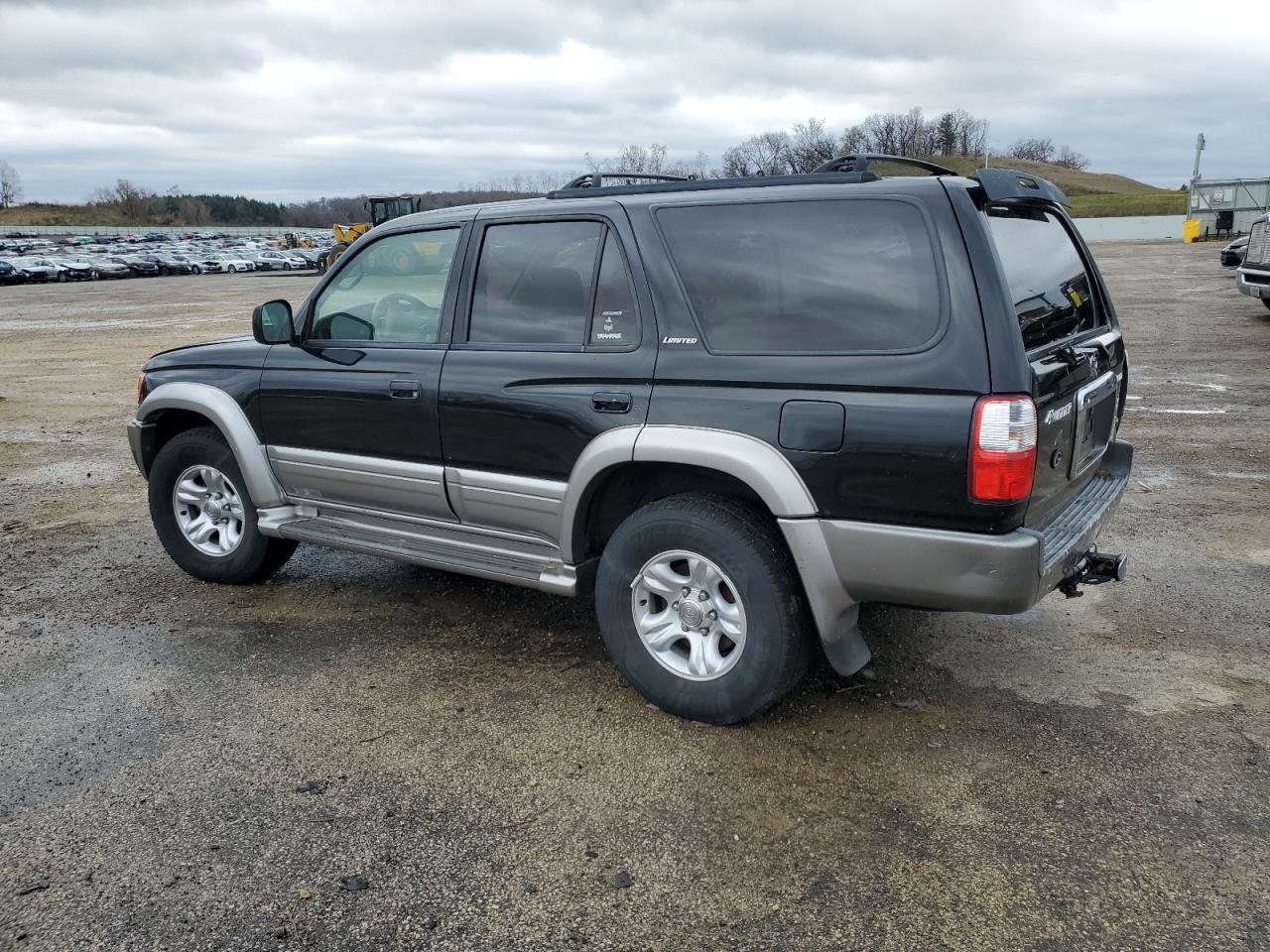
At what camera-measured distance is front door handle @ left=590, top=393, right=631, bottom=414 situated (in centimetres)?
381

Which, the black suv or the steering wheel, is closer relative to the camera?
the black suv

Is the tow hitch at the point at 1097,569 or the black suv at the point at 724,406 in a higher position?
the black suv at the point at 724,406

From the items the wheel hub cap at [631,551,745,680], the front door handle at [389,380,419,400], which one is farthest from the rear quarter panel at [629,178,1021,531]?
the front door handle at [389,380,419,400]

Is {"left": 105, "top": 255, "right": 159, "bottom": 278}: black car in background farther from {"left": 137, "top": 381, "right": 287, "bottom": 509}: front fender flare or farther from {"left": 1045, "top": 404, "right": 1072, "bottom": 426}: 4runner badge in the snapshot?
{"left": 1045, "top": 404, "right": 1072, "bottom": 426}: 4runner badge

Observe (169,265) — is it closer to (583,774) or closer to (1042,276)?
(583,774)

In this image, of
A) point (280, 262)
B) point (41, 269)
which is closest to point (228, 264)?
point (280, 262)

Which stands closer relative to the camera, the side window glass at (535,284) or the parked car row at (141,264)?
the side window glass at (535,284)

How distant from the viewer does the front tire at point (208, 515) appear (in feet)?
17.2

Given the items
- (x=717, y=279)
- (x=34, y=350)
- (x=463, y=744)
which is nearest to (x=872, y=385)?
(x=717, y=279)

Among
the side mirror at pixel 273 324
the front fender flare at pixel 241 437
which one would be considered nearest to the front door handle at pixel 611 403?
the side mirror at pixel 273 324

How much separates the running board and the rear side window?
1.92m

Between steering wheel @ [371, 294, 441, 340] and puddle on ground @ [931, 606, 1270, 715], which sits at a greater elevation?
steering wheel @ [371, 294, 441, 340]

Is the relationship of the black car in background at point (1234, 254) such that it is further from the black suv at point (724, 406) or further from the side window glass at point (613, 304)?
the side window glass at point (613, 304)

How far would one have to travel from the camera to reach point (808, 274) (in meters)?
3.53
